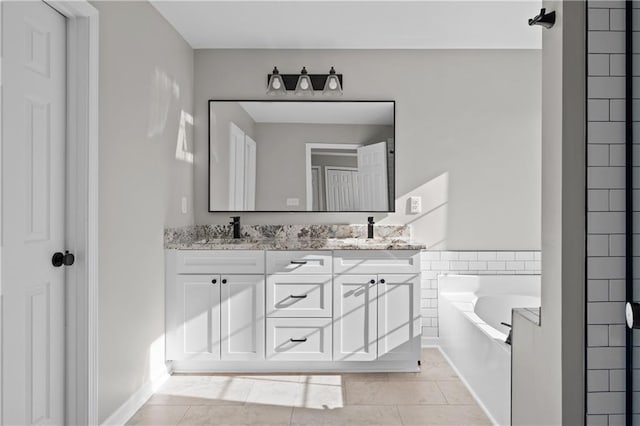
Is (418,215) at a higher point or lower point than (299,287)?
higher

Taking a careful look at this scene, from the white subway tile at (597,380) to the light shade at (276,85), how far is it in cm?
308

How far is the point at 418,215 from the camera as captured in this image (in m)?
3.94

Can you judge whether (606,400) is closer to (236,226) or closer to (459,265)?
(459,265)

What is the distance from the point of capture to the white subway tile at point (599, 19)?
4.14 ft

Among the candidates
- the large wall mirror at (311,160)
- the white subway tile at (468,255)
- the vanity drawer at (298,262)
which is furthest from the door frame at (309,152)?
the white subway tile at (468,255)

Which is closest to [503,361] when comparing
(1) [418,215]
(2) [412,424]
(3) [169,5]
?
(2) [412,424]

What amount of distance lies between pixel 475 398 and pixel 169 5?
10.0ft

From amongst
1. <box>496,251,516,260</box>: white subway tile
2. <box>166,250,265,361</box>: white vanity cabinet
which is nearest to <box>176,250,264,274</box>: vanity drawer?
<box>166,250,265,361</box>: white vanity cabinet

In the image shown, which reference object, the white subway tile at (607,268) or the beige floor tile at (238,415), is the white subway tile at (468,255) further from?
the white subway tile at (607,268)

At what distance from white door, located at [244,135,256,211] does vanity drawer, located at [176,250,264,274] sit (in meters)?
0.69

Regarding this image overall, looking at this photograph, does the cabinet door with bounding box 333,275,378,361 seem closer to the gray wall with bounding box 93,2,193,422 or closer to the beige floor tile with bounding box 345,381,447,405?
the beige floor tile with bounding box 345,381,447,405

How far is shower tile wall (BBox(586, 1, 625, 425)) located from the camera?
126cm

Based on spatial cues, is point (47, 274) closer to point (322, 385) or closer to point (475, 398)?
point (322, 385)

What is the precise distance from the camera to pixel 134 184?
9.00 ft
